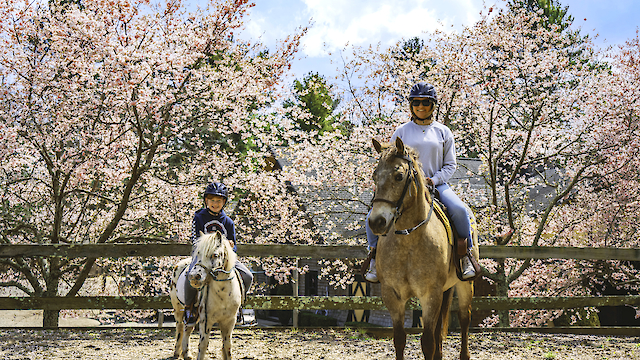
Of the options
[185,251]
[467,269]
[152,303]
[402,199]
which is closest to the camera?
[402,199]

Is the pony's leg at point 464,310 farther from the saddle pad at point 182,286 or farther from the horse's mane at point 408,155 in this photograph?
the saddle pad at point 182,286

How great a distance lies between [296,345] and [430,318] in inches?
129

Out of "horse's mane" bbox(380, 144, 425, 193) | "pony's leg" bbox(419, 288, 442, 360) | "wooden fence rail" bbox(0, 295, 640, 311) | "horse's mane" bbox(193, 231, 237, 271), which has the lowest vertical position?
"wooden fence rail" bbox(0, 295, 640, 311)

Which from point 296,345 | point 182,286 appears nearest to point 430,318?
point 182,286

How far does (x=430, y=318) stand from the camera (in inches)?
149

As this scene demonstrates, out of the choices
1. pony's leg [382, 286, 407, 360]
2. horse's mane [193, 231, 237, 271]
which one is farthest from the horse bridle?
horse's mane [193, 231, 237, 271]

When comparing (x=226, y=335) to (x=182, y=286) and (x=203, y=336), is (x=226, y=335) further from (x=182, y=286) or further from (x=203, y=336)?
(x=182, y=286)

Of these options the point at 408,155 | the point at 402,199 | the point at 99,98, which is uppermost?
the point at 99,98

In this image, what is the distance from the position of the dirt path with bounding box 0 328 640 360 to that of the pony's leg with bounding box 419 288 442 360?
2.18 meters

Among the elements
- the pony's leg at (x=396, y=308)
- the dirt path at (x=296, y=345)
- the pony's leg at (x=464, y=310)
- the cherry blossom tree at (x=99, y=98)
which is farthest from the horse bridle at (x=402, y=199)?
the cherry blossom tree at (x=99, y=98)

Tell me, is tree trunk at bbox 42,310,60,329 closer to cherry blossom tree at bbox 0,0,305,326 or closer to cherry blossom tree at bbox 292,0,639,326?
cherry blossom tree at bbox 0,0,305,326

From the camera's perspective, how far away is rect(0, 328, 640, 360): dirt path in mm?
5852

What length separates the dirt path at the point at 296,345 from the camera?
5.85 m

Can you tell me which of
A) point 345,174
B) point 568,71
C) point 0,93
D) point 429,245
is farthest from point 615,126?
point 0,93
